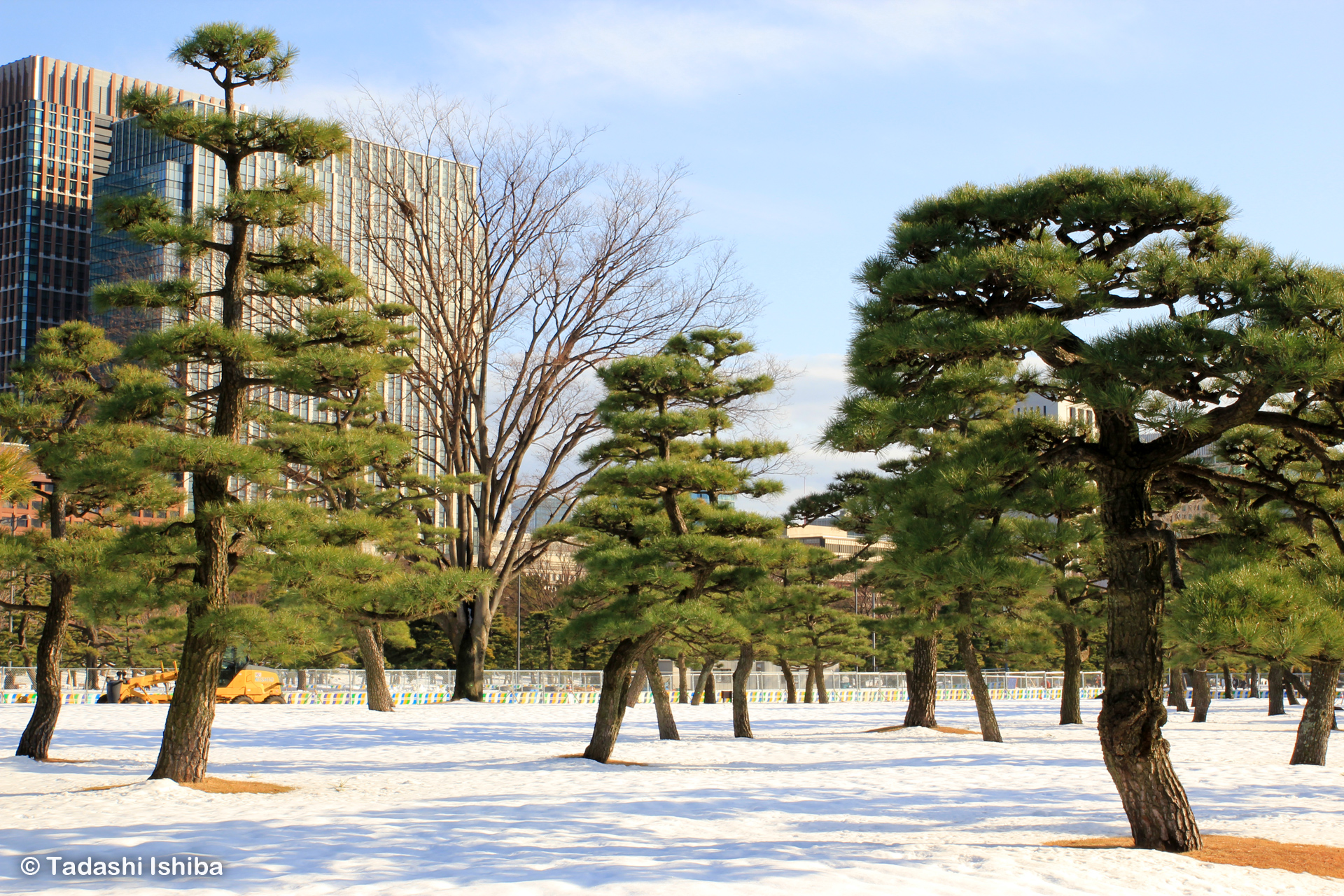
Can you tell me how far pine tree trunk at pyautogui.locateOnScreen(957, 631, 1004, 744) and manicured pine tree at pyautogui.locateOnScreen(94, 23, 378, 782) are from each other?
37.4 feet

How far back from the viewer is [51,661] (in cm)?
1238

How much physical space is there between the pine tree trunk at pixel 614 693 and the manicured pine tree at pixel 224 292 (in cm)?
464

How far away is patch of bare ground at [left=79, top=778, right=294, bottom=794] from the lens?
951 cm

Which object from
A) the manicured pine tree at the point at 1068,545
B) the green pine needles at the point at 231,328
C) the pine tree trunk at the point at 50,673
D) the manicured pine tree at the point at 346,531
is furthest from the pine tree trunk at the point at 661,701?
the pine tree trunk at the point at 50,673

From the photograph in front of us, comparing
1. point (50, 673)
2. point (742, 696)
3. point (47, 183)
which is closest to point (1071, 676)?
point (742, 696)

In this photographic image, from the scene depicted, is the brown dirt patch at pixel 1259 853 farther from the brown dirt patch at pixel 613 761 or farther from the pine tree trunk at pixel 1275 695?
the pine tree trunk at pixel 1275 695

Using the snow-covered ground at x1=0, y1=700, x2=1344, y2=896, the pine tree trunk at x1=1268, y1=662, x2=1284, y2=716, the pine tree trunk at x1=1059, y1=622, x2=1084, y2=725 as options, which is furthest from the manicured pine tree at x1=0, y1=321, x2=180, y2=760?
the pine tree trunk at x1=1268, y1=662, x2=1284, y2=716

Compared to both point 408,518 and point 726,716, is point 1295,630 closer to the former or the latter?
point 408,518

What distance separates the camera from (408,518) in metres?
21.0

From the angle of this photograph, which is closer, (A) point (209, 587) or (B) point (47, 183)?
(A) point (209, 587)

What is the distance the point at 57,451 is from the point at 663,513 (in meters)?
7.14

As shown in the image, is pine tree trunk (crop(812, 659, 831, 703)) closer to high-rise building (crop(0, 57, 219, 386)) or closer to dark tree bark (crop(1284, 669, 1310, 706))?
dark tree bark (crop(1284, 669, 1310, 706))

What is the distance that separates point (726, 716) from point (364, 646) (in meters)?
8.36

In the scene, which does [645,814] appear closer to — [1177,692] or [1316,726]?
[1316,726]
